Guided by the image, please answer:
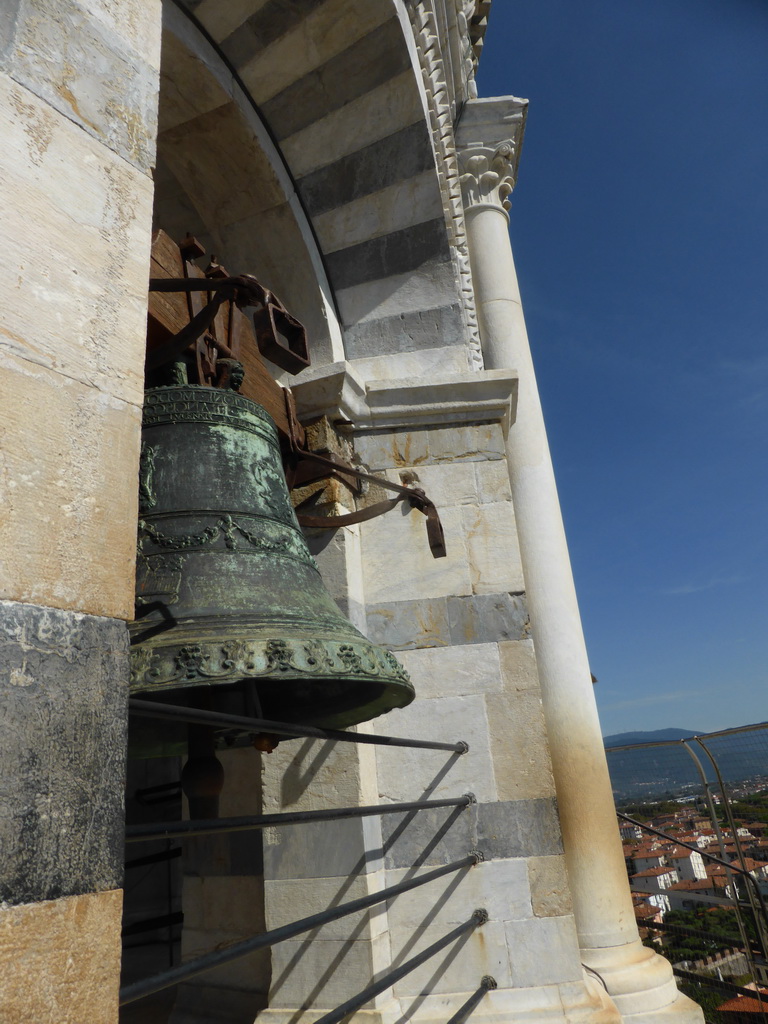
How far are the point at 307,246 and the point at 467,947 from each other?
10.3 ft

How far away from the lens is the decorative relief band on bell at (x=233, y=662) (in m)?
1.39

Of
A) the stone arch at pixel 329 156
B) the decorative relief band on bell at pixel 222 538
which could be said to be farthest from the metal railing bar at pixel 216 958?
the stone arch at pixel 329 156

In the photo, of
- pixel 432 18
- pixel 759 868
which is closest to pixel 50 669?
pixel 432 18

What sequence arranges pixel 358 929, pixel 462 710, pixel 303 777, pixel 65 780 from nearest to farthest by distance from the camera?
1. pixel 65 780
2. pixel 358 929
3. pixel 303 777
4. pixel 462 710

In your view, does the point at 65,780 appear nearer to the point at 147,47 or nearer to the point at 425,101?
the point at 147,47

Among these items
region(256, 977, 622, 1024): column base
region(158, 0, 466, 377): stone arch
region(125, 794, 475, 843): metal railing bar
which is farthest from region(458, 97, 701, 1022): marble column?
region(125, 794, 475, 843): metal railing bar

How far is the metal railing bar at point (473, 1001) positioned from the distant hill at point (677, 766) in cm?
295

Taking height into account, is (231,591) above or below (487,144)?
below

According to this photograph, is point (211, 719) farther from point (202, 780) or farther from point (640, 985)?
point (640, 985)

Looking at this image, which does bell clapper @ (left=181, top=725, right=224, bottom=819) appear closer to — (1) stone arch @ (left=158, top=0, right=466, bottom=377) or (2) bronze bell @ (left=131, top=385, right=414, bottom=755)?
(2) bronze bell @ (left=131, top=385, right=414, bottom=755)

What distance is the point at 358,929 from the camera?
253cm

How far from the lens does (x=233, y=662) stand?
1412 mm

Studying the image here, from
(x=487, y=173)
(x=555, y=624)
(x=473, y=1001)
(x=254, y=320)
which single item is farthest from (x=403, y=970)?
(x=487, y=173)

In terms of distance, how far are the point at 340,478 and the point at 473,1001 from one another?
2.04 metres
